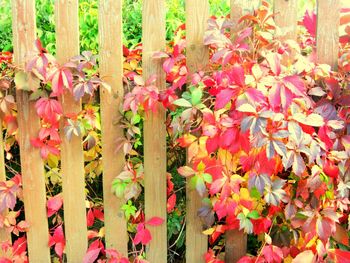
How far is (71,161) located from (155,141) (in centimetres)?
43

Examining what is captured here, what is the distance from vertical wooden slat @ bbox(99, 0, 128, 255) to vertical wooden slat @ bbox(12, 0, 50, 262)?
323 mm

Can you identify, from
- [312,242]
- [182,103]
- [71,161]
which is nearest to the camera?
[182,103]

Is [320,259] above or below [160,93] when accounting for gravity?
below

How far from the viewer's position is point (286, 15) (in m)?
2.46

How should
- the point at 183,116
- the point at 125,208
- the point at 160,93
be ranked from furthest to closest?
the point at 125,208, the point at 160,93, the point at 183,116

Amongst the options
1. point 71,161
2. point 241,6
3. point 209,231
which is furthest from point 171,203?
point 241,6

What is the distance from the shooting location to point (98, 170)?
2826mm

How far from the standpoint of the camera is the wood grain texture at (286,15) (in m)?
→ 2.44

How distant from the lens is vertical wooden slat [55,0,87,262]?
2.51 meters

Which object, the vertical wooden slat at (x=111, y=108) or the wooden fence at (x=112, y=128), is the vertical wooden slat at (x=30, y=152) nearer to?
the wooden fence at (x=112, y=128)

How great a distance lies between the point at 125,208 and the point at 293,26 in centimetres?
119

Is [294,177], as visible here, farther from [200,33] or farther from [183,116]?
[200,33]

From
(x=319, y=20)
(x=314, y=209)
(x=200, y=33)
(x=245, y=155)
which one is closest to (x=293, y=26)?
(x=319, y=20)

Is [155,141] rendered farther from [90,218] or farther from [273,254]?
[273,254]
